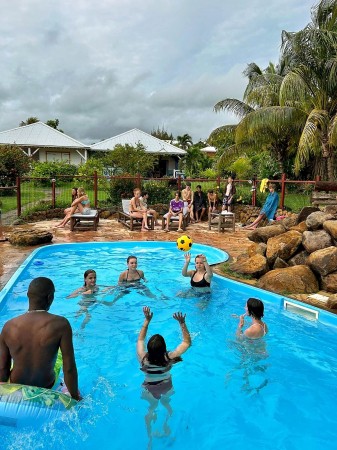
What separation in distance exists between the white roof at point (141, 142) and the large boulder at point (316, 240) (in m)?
26.9

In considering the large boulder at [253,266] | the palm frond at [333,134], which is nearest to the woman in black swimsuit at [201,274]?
the large boulder at [253,266]

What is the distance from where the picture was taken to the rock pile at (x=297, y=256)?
6.50m

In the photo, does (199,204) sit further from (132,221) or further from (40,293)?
(40,293)

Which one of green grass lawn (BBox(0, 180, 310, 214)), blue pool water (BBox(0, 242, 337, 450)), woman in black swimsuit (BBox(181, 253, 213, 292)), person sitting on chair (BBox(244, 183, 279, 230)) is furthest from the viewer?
green grass lawn (BBox(0, 180, 310, 214))

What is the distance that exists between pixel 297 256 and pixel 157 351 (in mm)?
4920

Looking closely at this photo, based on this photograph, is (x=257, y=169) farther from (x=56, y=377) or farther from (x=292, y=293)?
(x=56, y=377)

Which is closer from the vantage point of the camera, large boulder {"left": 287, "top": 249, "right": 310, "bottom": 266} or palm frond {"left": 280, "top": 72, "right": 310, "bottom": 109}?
large boulder {"left": 287, "top": 249, "right": 310, "bottom": 266}

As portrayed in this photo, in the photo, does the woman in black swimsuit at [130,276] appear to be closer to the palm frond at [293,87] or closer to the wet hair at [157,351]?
the wet hair at [157,351]

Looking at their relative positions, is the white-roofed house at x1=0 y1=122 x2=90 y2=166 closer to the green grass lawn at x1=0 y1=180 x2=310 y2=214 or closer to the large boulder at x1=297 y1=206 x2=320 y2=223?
the green grass lawn at x1=0 y1=180 x2=310 y2=214

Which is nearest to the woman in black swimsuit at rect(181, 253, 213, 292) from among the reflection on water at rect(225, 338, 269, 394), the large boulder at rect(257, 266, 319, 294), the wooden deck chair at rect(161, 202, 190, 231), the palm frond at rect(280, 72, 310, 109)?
the large boulder at rect(257, 266, 319, 294)

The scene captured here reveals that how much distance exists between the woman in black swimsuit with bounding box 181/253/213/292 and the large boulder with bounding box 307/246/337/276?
73.3 inches

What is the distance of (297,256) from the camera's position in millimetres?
7367

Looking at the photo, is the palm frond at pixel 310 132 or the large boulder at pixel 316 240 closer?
the large boulder at pixel 316 240

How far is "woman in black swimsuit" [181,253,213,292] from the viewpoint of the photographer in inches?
254
